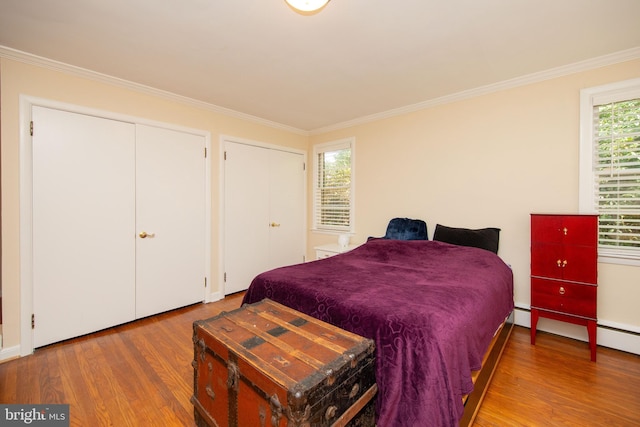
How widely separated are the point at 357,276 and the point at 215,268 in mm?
2217

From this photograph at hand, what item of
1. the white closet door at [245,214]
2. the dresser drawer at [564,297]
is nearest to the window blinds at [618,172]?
the dresser drawer at [564,297]

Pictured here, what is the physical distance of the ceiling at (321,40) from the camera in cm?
173

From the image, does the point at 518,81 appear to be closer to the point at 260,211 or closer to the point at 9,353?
the point at 260,211

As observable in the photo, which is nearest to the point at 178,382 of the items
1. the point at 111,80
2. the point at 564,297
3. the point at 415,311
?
the point at 415,311

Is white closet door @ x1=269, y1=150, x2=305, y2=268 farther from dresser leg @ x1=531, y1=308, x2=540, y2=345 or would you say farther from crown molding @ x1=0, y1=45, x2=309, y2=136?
dresser leg @ x1=531, y1=308, x2=540, y2=345

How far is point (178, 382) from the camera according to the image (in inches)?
73.6

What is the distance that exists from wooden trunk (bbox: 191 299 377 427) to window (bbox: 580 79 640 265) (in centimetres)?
247

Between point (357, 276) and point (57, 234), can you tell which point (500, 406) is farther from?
point (57, 234)

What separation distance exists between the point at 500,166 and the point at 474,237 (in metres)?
0.78

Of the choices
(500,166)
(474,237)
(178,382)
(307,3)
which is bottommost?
(178,382)

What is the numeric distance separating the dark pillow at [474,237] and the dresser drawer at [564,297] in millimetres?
447

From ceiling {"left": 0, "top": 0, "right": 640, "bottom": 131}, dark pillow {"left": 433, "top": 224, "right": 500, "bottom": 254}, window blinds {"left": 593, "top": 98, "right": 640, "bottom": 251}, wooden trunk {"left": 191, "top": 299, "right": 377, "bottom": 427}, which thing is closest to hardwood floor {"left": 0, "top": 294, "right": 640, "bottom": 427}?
wooden trunk {"left": 191, "top": 299, "right": 377, "bottom": 427}

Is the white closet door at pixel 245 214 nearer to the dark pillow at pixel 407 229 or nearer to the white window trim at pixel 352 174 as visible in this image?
the white window trim at pixel 352 174

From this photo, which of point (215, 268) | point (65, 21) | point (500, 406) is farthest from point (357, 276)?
point (65, 21)
